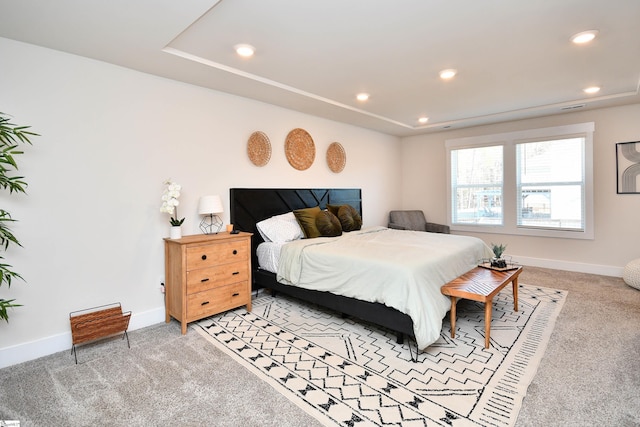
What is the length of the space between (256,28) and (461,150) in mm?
4809

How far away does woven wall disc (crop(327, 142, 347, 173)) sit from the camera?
16.4 ft

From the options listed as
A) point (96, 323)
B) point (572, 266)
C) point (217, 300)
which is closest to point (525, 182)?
point (572, 266)

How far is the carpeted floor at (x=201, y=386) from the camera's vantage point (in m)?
1.76

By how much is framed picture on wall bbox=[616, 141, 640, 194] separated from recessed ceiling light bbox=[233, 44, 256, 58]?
5090 mm

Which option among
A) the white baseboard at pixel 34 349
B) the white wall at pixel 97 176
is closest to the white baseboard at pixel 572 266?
the white wall at pixel 97 176

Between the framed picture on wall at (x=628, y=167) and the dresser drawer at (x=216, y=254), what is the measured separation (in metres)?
5.19

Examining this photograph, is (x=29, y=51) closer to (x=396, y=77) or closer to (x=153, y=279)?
(x=153, y=279)

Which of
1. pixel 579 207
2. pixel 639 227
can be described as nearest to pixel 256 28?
pixel 579 207

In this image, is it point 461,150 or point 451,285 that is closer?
point 451,285

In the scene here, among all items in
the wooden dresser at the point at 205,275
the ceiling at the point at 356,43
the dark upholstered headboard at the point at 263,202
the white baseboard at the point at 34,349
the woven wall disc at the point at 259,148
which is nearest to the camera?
the ceiling at the point at 356,43

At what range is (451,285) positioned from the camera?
8.82ft

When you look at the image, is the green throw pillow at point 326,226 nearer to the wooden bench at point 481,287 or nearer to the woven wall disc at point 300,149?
the woven wall disc at point 300,149

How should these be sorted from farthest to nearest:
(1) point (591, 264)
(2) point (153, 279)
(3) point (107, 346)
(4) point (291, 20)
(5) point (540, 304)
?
(1) point (591, 264)
(5) point (540, 304)
(2) point (153, 279)
(3) point (107, 346)
(4) point (291, 20)

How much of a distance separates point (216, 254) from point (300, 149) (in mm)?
2088
